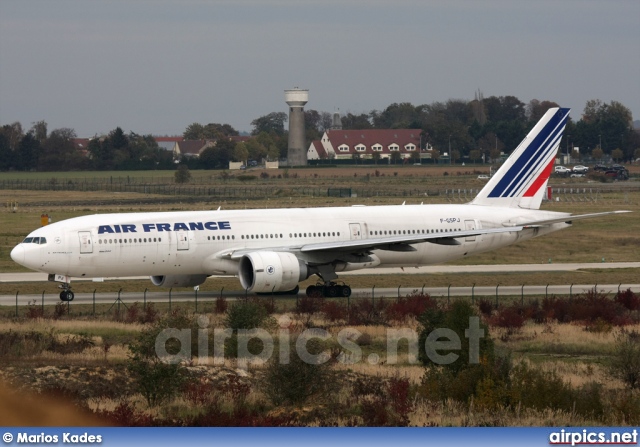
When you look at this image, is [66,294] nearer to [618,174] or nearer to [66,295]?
[66,295]

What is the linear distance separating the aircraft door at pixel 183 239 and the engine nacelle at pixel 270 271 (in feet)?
8.49

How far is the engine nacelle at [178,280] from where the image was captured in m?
50.9

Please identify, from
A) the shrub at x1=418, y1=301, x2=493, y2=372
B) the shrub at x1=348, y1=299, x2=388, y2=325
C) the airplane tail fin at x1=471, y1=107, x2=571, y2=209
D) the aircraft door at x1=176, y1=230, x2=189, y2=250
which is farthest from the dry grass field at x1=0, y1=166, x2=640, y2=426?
the aircraft door at x1=176, y1=230, x2=189, y2=250

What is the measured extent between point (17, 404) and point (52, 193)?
122 meters

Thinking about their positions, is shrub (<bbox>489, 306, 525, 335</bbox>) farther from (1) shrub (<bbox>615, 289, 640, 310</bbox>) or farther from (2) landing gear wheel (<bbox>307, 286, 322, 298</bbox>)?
(2) landing gear wheel (<bbox>307, 286, 322, 298</bbox>)

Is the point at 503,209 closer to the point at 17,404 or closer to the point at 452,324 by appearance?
the point at 452,324

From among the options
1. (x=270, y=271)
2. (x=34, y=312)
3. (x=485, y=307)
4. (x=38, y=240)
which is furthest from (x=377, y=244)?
(x=34, y=312)

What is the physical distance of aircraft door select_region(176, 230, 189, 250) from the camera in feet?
160

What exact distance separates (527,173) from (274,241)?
51.3 feet

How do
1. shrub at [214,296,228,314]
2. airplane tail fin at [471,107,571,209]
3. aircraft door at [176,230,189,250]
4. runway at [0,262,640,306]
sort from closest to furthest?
shrub at [214,296,228,314] → aircraft door at [176,230,189,250] → runway at [0,262,640,306] → airplane tail fin at [471,107,571,209]

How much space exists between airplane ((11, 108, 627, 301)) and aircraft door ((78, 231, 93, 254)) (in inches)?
1.7

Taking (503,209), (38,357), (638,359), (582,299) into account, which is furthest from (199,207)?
(638,359)

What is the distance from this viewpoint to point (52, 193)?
143750 millimetres

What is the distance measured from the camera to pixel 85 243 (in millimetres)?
47250
